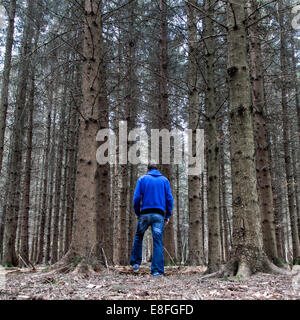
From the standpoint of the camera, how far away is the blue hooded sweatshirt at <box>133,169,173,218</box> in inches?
212

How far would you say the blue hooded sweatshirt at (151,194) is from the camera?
5.39 meters

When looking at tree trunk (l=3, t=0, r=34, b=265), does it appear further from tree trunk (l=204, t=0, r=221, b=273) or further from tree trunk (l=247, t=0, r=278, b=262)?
tree trunk (l=247, t=0, r=278, b=262)

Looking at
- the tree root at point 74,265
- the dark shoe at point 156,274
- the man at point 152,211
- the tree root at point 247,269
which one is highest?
the man at point 152,211

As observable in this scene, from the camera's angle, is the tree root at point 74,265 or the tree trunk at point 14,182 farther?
the tree trunk at point 14,182

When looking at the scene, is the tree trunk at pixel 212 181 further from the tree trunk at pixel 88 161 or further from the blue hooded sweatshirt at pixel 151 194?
the tree trunk at pixel 88 161

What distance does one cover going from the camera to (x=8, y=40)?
9016 mm

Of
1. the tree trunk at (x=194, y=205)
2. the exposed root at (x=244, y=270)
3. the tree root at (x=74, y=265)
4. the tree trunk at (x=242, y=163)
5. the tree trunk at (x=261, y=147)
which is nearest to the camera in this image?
the exposed root at (x=244, y=270)

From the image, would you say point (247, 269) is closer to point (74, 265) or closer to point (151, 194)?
point (151, 194)

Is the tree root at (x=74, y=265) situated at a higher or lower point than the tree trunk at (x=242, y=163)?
lower

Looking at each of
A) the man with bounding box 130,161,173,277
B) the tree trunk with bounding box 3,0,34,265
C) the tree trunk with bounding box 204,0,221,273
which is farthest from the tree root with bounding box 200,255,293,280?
the tree trunk with bounding box 3,0,34,265
